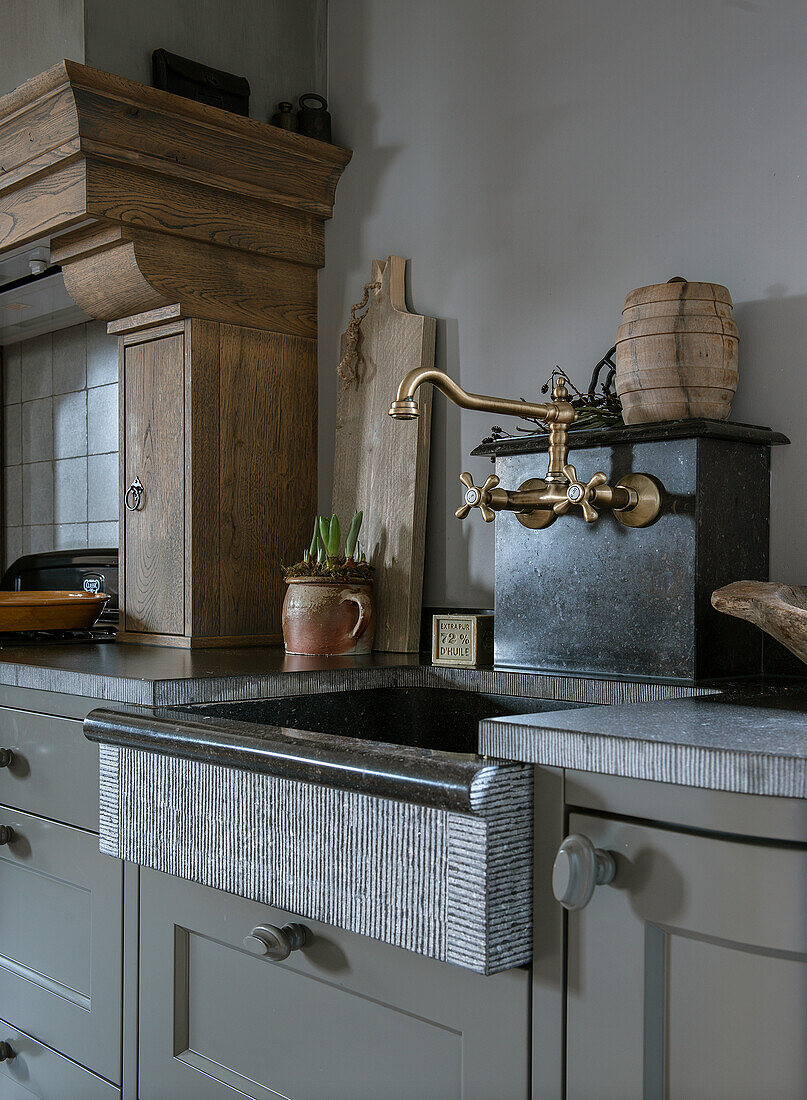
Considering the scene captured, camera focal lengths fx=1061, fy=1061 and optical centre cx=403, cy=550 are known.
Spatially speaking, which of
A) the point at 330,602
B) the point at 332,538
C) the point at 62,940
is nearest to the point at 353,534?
the point at 332,538

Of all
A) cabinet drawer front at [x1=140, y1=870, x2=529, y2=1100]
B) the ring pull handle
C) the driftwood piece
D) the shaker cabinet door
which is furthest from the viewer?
the ring pull handle

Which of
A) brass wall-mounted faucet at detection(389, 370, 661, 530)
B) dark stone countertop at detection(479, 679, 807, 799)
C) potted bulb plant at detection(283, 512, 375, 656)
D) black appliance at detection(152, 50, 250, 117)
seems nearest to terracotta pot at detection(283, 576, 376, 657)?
potted bulb plant at detection(283, 512, 375, 656)

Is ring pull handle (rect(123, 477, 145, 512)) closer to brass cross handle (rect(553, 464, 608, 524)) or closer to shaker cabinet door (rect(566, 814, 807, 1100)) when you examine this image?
brass cross handle (rect(553, 464, 608, 524))

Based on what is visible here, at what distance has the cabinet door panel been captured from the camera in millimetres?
2039

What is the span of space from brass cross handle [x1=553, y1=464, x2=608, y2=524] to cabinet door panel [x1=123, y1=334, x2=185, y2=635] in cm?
93

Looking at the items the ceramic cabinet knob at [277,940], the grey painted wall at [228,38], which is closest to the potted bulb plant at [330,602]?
the ceramic cabinet knob at [277,940]

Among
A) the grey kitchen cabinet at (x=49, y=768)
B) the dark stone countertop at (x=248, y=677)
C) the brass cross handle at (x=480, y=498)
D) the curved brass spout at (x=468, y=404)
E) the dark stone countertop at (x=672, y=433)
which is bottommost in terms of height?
the grey kitchen cabinet at (x=49, y=768)

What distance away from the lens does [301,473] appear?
220 centimetres

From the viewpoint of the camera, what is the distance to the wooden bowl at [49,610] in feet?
6.62

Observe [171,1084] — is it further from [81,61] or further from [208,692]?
[81,61]

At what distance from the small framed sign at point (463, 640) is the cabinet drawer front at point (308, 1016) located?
57cm

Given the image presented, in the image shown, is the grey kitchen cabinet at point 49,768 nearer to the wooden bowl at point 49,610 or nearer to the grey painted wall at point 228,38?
the wooden bowl at point 49,610

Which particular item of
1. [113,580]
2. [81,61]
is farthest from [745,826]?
[113,580]

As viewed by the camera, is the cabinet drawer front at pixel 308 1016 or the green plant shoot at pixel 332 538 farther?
the green plant shoot at pixel 332 538
